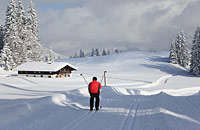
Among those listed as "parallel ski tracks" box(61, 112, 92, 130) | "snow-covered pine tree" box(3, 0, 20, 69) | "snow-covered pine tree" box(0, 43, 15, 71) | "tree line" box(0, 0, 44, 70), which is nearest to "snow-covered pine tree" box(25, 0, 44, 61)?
"tree line" box(0, 0, 44, 70)

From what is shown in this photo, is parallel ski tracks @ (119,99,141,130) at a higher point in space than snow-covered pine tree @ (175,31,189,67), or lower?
lower

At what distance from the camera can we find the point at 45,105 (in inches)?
390

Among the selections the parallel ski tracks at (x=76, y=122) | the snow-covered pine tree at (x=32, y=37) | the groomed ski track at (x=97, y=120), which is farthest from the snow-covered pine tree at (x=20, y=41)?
the parallel ski tracks at (x=76, y=122)

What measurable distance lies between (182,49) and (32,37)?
173ft

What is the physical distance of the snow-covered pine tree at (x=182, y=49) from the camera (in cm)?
6888

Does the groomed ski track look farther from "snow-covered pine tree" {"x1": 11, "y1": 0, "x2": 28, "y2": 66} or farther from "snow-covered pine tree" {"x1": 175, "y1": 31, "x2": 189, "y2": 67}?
"snow-covered pine tree" {"x1": 175, "y1": 31, "x2": 189, "y2": 67}

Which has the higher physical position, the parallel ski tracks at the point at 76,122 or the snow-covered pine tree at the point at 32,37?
the snow-covered pine tree at the point at 32,37

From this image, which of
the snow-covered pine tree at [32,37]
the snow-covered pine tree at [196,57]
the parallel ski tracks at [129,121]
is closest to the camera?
the parallel ski tracks at [129,121]

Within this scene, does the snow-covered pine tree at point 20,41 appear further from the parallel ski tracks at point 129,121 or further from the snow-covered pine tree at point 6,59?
the parallel ski tracks at point 129,121

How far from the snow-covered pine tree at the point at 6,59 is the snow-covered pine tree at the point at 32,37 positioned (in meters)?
4.94

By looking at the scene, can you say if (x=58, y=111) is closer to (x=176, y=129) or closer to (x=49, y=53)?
(x=176, y=129)

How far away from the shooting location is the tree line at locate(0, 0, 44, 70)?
43031mm

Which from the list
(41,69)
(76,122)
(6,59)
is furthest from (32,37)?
(76,122)

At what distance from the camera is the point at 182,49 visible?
6875cm
